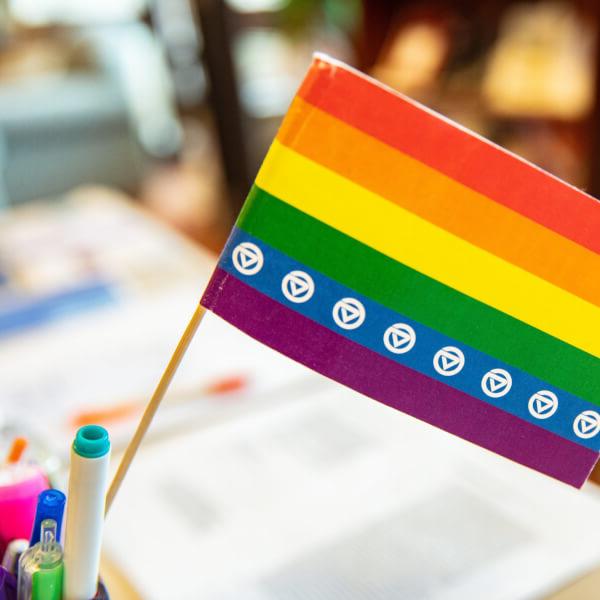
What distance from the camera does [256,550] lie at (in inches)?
A: 31.3

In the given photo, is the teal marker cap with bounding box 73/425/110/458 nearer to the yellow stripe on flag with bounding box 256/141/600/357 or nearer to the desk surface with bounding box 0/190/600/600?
the yellow stripe on flag with bounding box 256/141/600/357

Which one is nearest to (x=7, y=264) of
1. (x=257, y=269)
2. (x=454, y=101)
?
(x=257, y=269)

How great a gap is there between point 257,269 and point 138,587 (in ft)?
1.15

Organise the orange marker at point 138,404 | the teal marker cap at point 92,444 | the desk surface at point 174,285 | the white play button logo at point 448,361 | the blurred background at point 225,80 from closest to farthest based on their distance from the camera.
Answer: the teal marker cap at point 92,444, the white play button logo at point 448,361, the desk surface at point 174,285, the orange marker at point 138,404, the blurred background at point 225,80

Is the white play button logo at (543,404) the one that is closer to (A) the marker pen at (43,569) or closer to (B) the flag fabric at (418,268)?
(B) the flag fabric at (418,268)

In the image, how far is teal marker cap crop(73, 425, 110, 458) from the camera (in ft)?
1.57

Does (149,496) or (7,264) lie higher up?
(149,496)

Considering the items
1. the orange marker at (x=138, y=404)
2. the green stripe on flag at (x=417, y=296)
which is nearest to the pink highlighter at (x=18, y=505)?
the green stripe on flag at (x=417, y=296)

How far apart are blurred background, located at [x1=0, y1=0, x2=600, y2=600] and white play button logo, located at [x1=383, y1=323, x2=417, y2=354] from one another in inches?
10.5

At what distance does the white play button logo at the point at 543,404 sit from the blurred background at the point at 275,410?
0.70ft

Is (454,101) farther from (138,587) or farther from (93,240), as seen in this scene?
(138,587)

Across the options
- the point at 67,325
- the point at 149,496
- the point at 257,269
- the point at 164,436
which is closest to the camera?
the point at 257,269

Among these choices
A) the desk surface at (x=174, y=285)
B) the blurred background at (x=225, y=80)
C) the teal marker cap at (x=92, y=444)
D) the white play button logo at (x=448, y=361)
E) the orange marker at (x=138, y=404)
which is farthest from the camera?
the blurred background at (x=225, y=80)

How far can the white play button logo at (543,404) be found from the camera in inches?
23.8
